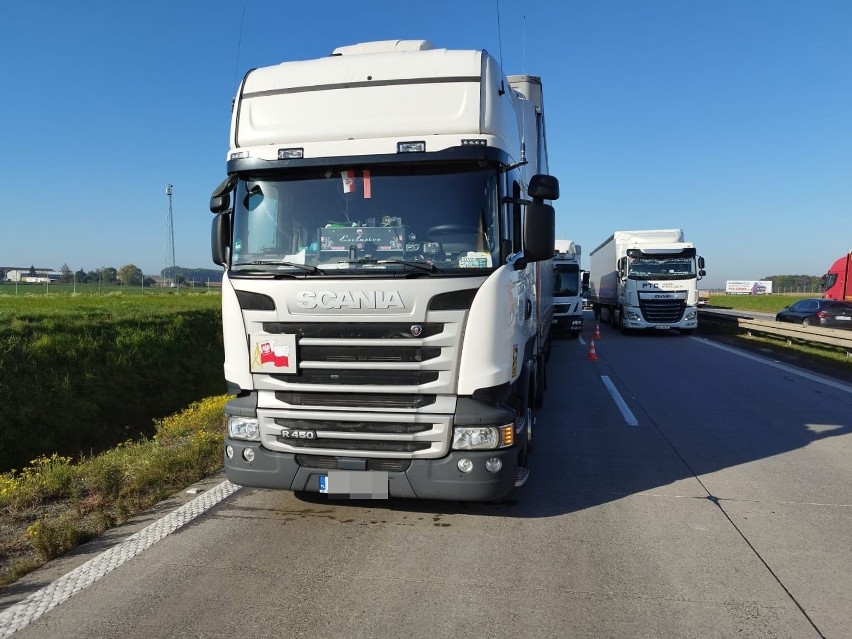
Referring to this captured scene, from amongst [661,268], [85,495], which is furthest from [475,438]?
[661,268]

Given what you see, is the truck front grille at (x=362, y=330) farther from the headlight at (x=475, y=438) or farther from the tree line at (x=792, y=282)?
the tree line at (x=792, y=282)

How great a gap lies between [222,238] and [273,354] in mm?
1155

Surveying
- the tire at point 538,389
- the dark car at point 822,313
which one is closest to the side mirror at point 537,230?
the tire at point 538,389

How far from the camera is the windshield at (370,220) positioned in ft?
15.0

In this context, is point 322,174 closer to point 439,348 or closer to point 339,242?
point 339,242

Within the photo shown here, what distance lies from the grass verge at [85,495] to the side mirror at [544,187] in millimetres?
4161

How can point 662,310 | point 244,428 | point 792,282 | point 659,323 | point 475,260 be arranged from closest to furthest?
point 475,260 < point 244,428 < point 662,310 < point 659,323 < point 792,282

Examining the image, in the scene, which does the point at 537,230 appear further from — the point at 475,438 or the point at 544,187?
the point at 475,438

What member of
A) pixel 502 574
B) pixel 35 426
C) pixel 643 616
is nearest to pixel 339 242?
pixel 502 574

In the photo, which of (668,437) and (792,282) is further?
(792,282)

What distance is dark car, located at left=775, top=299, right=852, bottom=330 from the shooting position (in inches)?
911

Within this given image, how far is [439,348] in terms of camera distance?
4.44 m

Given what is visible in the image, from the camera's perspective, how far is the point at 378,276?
4457 millimetres

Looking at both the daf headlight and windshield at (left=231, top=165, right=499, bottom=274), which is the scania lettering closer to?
windshield at (left=231, top=165, right=499, bottom=274)
